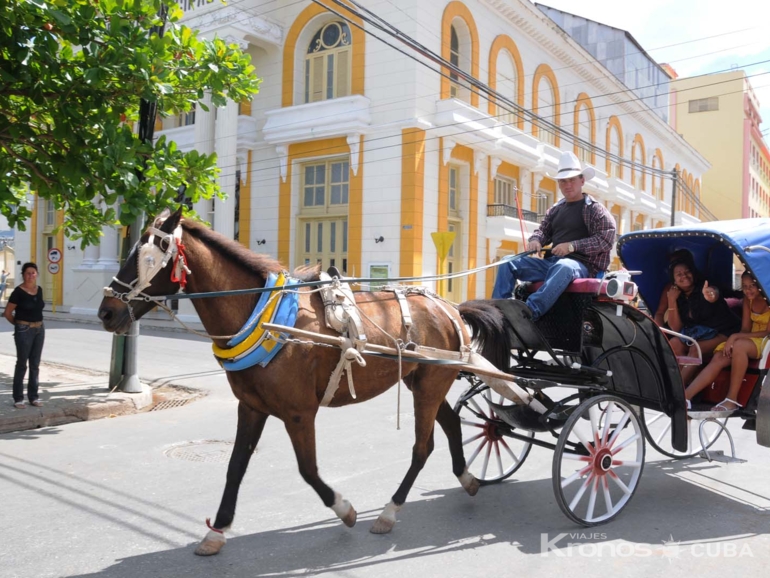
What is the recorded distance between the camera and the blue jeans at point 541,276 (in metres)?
5.25

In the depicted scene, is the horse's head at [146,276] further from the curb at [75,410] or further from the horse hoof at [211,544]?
the curb at [75,410]

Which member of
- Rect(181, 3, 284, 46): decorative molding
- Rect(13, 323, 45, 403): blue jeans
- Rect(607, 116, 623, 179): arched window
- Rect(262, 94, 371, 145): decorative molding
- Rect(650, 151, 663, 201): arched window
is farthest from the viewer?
Rect(650, 151, 663, 201): arched window

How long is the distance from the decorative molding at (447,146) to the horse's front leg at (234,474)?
1724 centimetres

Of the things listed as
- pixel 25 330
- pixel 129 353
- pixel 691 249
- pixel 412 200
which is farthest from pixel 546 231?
pixel 412 200

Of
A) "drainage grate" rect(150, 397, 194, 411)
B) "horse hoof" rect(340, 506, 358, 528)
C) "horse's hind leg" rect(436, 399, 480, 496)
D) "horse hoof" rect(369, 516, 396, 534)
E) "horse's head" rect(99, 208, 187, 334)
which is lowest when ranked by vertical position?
"drainage grate" rect(150, 397, 194, 411)

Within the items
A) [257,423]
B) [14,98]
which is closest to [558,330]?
[257,423]

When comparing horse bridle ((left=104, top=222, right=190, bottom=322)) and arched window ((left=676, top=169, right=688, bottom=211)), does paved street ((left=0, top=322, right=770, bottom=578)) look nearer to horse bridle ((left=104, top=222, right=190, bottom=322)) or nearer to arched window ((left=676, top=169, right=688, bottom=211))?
horse bridle ((left=104, top=222, right=190, bottom=322))

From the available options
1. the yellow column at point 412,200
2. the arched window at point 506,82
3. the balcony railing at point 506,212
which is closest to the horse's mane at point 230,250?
the yellow column at point 412,200

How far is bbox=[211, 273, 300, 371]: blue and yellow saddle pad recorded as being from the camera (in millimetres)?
4133

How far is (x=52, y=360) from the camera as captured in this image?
13.7m

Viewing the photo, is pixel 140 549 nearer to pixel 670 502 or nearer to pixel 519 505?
pixel 519 505

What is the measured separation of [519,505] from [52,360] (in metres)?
11.5

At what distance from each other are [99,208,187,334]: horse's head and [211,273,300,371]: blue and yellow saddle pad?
1.69 feet

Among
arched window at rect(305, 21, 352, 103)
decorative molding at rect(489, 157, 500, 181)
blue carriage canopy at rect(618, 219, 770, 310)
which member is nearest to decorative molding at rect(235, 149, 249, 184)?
arched window at rect(305, 21, 352, 103)
